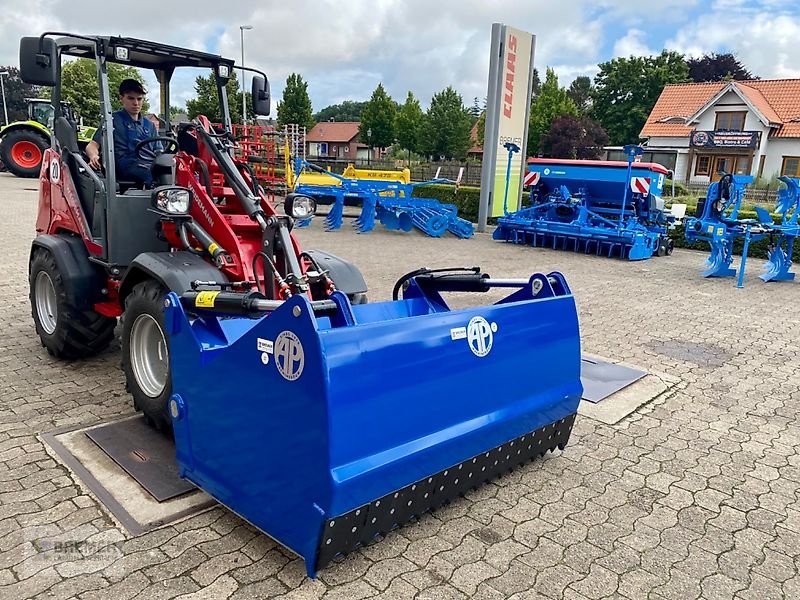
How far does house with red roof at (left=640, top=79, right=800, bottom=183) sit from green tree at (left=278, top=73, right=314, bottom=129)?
20.3 metres

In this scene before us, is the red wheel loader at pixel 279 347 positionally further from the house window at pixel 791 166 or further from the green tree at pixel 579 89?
the green tree at pixel 579 89

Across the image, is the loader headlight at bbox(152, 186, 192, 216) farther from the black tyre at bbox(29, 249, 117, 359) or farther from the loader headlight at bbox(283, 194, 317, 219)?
the black tyre at bbox(29, 249, 117, 359)

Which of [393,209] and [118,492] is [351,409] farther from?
[393,209]

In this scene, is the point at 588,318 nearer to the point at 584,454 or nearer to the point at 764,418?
the point at 764,418

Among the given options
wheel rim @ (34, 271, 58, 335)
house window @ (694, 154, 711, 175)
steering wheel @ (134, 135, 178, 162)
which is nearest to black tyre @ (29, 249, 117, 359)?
wheel rim @ (34, 271, 58, 335)

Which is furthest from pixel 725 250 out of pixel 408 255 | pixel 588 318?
pixel 408 255

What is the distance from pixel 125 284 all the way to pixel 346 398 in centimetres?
241

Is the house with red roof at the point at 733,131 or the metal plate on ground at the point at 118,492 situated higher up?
the house with red roof at the point at 733,131

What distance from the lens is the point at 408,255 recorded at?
11.7m

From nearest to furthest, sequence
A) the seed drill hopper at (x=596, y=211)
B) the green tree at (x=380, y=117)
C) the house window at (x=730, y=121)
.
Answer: the seed drill hopper at (x=596, y=211) → the house window at (x=730, y=121) → the green tree at (x=380, y=117)

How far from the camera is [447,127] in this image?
1764 inches

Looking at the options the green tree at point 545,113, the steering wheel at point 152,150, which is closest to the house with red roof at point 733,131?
the green tree at point 545,113

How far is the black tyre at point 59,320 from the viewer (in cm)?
493

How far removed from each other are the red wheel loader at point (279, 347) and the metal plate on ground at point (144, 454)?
133 mm
